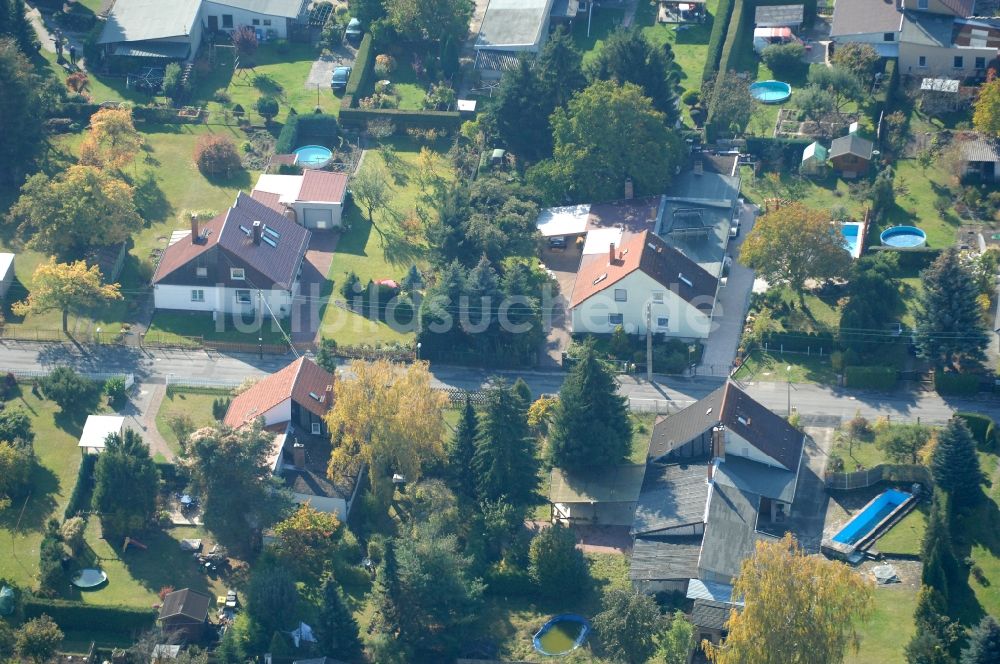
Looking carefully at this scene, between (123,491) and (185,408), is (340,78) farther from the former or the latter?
(123,491)

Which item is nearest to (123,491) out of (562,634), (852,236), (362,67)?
(562,634)

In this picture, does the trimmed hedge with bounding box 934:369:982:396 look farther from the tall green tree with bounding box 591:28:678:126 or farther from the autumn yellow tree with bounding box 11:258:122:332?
the autumn yellow tree with bounding box 11:258:122:332

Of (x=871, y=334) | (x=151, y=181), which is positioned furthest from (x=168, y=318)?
(x=871, y=334)

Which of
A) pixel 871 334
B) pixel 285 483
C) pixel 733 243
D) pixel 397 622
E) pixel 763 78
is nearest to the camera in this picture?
pixel 397 622

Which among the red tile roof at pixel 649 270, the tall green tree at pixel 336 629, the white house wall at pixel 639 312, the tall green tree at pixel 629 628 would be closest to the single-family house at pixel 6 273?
the red tile roof at pixel 649 270

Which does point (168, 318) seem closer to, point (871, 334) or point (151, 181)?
point (151, 181)

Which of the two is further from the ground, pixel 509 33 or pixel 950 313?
pixel 509 33

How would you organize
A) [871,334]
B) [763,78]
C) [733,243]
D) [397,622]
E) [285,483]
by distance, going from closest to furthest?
[397,622], [285,483], [871,334], [733,243], [763,78]

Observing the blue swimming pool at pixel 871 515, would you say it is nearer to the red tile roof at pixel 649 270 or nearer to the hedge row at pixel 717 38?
the red tile roof at pixel 649 270
